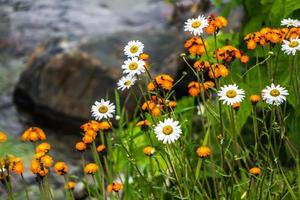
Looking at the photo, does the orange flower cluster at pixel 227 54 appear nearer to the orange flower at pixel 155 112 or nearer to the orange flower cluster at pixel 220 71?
the orange flower cluster at pixel 220 71

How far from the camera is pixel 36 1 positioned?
878cm

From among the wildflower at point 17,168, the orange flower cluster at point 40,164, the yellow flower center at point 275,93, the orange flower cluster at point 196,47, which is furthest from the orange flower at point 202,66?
the wildflower at point 17,168

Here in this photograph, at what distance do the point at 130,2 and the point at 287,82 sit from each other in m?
6.94

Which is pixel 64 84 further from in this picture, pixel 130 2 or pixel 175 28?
pixel 130 2

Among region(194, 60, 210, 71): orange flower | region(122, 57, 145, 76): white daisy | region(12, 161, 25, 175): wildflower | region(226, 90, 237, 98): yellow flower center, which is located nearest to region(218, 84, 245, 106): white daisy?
region(226, 90, 237, 98): yellow flower center

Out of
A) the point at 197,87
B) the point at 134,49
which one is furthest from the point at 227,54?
the point at 134,49

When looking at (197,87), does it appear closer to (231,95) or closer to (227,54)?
(227,54)

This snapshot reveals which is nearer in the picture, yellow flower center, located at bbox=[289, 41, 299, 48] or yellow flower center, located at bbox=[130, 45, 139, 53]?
yellow flower center, located at bbox=[289, 41, 299, 48]

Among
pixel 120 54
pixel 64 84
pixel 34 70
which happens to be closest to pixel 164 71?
pixel 120 54

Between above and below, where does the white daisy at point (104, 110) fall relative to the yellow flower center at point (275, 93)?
above

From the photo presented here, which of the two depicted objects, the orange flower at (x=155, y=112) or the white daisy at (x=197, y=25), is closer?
the white daisy at (x=197, y=25)

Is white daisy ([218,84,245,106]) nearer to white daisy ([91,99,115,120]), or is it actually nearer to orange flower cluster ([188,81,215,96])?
orange flower cluster ([188,81,215,96])

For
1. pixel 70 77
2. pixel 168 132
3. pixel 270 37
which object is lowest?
pixel 168 132

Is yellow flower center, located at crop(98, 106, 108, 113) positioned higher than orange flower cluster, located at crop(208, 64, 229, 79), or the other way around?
yellow flower center, located at crop(98, 106, 108, 113)
